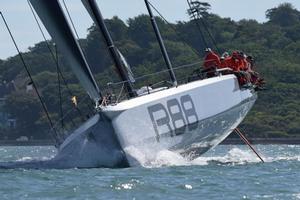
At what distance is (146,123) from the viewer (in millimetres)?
21297

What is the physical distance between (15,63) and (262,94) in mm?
28847

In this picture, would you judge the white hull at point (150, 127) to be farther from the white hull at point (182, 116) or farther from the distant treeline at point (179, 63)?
the distant treeline at point (179, 63)

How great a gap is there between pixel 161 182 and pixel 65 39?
16.1 ft

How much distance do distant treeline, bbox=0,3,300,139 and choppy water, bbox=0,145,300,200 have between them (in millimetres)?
41471

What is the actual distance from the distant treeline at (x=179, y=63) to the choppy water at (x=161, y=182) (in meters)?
41.5

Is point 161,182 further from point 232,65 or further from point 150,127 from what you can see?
point 232,65

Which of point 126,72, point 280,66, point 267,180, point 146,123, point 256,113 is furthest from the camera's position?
point 280,66

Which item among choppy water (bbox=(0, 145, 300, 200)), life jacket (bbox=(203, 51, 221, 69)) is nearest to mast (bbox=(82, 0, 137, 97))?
choppy water (bbox=(0, 145, 300, 200))

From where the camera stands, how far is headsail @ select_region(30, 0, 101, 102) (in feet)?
73.3

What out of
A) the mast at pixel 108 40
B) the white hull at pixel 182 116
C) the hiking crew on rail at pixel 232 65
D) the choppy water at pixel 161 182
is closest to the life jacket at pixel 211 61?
the hiking crew on rail at pixel 232 65

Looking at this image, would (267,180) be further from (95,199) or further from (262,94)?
(262,94)

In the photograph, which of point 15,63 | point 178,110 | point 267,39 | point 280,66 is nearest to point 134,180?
point 178,110

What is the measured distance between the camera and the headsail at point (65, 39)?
73.3 ft

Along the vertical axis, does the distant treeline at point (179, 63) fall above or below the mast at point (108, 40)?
below
